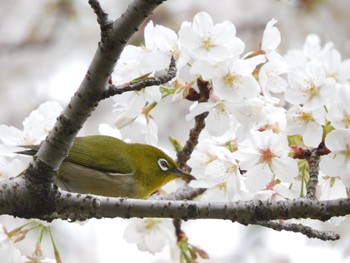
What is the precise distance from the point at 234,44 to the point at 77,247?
455cm

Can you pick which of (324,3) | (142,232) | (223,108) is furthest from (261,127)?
(324,3)

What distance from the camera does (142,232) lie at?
3330mm

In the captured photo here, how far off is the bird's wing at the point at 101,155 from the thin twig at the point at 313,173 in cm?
125

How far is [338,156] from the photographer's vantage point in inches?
98.5

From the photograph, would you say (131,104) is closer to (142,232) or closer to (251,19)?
(142,232)

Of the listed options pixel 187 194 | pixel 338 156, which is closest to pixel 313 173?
pixel 338 156

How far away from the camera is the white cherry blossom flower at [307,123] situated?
2645 mm

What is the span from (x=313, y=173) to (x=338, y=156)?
0.14 m

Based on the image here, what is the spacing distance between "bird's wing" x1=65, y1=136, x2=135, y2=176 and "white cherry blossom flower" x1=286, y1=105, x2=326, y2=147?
1208 mm

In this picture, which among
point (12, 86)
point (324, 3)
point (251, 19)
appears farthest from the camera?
point (12, 86)

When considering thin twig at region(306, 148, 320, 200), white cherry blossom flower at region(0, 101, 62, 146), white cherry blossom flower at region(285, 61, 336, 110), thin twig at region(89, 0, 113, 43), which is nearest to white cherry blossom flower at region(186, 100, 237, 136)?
white cherry blossom flower at region(285, 61, 336, 110)

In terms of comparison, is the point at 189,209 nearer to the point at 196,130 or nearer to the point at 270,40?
the point at 196,130

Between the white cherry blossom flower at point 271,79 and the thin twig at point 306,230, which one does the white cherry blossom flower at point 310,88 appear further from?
the thin twig at point 306,230

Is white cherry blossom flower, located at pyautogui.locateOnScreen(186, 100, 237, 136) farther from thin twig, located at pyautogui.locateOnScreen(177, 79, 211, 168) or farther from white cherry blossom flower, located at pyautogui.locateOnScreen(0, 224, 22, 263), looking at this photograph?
white cherry blossom flower, located at pyautogui.locateOnScreen(0, 224, 22, 263)
